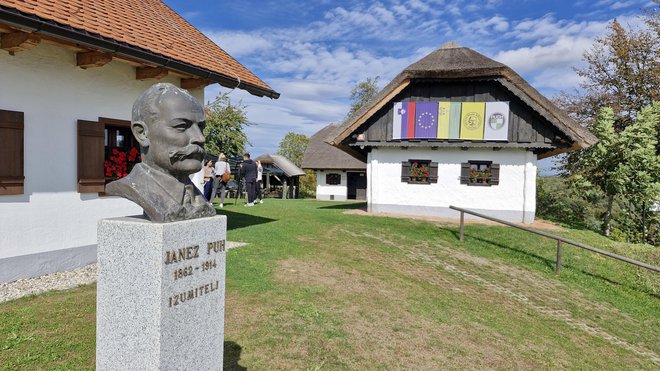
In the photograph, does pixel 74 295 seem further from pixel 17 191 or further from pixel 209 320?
pixel 209 320

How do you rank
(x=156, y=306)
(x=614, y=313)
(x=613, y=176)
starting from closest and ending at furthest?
(x=156, y=306) → (x=614, y=313) → (x=613, y=176)

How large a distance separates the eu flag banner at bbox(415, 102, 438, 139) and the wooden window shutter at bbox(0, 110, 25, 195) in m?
12.1

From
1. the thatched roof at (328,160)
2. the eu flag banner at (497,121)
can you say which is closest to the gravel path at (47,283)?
the eu flag banner at (497,121)

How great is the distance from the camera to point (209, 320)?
3023 millimetres

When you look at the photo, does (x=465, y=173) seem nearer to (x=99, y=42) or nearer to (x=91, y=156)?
(x=91, y=156)

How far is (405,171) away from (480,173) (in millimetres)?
2697

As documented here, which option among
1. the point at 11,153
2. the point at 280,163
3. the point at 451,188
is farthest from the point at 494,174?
the point at 280,163

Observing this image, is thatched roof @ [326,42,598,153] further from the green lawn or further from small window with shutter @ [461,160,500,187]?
the green lawn

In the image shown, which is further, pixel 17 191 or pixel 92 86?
pixel 92 86

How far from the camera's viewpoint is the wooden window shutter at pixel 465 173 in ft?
47.8

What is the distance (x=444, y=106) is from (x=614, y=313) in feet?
30.7

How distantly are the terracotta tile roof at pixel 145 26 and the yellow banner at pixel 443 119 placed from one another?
7.47 metres

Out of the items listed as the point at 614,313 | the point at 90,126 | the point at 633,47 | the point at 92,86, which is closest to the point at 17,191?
the point at 90,126

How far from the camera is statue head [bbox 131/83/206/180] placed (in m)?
2.79
